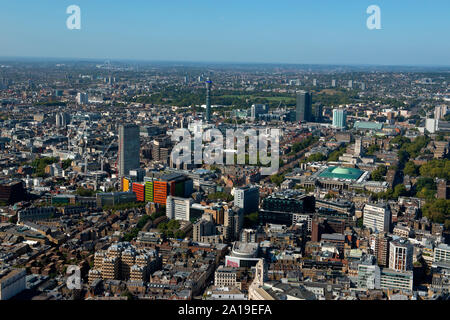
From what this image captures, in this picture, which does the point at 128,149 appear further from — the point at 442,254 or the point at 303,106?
the point at 303,106

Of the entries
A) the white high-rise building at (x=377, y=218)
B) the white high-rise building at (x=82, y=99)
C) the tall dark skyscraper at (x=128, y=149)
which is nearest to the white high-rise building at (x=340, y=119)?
the tall dark skyscraper at (x=128, y=149)

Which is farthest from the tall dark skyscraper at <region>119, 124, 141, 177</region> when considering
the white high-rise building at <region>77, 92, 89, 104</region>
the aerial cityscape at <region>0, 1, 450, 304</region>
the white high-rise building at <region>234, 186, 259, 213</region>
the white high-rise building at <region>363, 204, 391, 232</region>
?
the white high-rise building at <region>77, 92, 89, 104</region>

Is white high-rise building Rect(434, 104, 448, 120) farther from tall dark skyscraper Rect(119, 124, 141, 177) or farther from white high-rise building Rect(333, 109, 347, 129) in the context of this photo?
tall dark skyscraper Rect(119, 124, 141, 177)

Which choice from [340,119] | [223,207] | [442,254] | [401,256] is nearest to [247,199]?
[223,207]

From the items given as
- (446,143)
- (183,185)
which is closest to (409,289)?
(183,185)

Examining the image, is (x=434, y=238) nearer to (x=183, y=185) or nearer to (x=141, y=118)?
(x=183, y=185)
